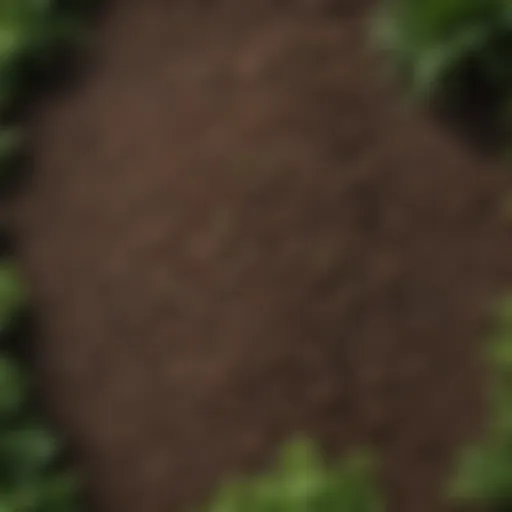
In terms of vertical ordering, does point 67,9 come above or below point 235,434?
above

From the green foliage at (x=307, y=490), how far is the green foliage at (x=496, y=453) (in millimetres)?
255

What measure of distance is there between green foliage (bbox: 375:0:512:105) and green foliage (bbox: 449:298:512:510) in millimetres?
751

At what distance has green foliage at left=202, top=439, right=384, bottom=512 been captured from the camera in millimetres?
2846

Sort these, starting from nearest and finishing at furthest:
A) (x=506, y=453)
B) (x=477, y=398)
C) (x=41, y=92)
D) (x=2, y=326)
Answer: (x=506, y=453)
(x=477, y=398)
(x=2, y=326)
(x=41, y=92)

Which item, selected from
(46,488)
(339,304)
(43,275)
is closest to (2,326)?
(43,275)

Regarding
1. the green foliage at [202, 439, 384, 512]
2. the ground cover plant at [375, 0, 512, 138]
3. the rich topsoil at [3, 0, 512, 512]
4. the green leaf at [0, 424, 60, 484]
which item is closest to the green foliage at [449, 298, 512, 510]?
the rich topsoil at [3, 0, 512, 512]

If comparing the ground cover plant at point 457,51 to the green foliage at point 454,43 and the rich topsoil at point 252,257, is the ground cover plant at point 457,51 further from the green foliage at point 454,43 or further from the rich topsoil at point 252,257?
the rich topsoil at point 252,257

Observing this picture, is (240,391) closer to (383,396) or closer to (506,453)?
(383,396)

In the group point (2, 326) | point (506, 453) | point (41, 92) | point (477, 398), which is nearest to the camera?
point (506, 453)

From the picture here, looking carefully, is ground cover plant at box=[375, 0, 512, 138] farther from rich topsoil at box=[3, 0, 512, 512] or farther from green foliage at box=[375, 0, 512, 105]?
rich topsoil at box=[3, 0, 512, 512]

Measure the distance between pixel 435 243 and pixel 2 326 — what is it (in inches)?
54.5

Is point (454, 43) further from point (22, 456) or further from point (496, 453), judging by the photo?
point (22, 456)

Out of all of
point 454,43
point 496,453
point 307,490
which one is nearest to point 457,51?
point 454,43

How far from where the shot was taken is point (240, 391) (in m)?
3.21
